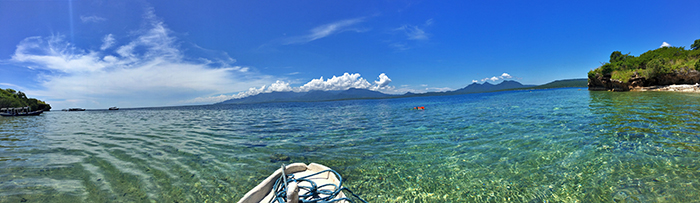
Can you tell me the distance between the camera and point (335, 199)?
3570 millimetres

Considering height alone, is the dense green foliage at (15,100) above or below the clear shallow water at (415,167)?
above

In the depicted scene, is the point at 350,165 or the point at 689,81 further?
the point at 689,81

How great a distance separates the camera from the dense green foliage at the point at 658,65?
38.2 meters

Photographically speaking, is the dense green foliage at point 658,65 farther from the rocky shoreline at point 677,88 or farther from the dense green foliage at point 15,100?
the dense green foliage at point 15,100

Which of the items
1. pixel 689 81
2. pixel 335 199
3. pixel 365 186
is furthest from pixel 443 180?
pixel 689 81

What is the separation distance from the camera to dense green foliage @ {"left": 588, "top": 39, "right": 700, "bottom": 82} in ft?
125

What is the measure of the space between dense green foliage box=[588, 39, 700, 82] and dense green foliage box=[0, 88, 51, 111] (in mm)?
130171

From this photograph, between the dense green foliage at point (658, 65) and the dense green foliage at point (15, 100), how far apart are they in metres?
130

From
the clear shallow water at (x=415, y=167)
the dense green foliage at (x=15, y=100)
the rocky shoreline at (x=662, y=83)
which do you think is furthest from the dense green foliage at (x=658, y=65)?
the dense green foliage at (x=15, y=100)

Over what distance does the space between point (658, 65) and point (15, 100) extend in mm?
137602

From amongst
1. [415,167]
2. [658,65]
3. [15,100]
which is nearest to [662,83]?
[658,65]

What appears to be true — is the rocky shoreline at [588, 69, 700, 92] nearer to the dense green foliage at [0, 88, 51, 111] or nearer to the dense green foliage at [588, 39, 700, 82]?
the dense green foliage at [588, 39, 700, 82]

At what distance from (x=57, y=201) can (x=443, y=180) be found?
878cm

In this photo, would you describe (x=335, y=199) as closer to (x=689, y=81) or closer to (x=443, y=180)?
(x=443, y=180)
